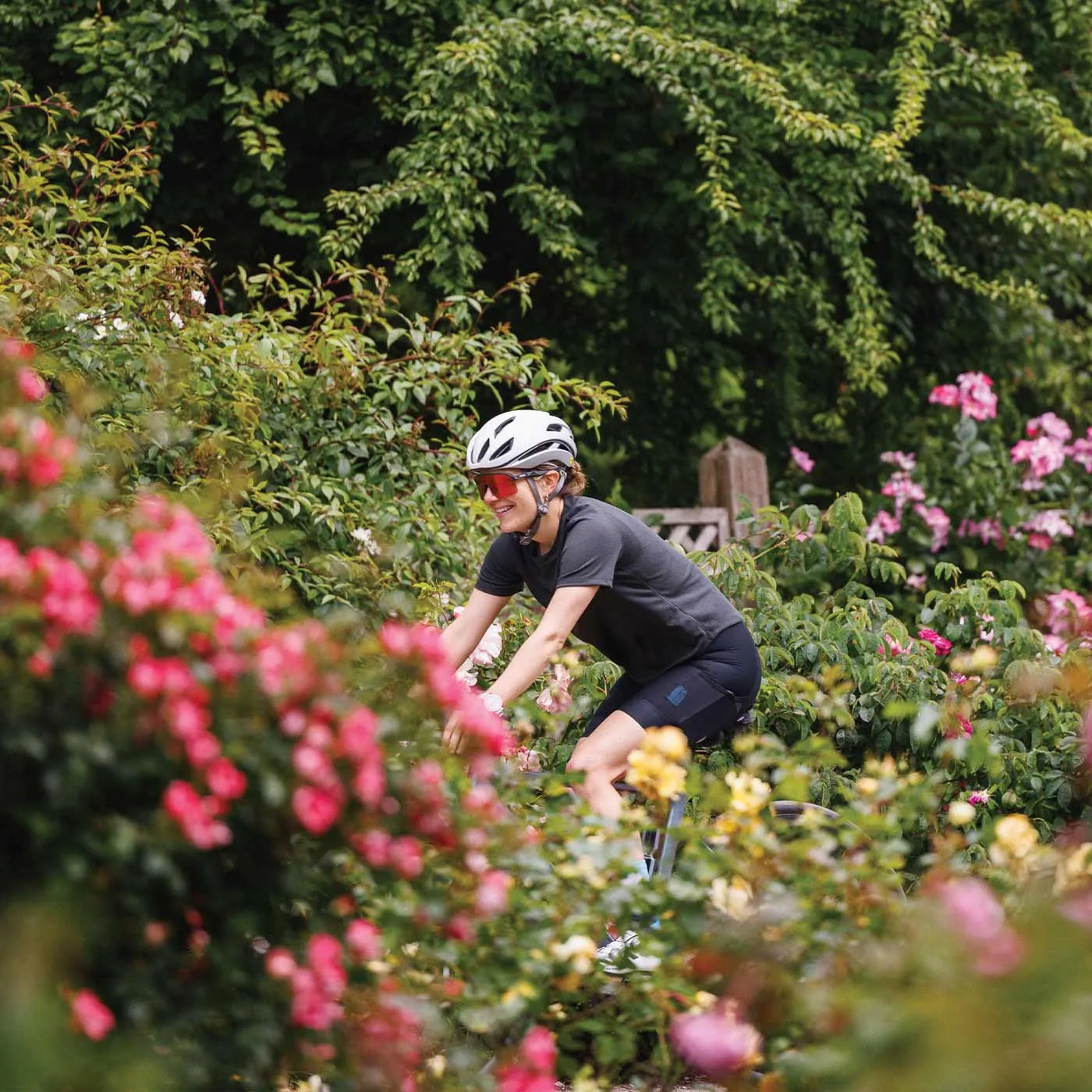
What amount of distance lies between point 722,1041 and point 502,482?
1836mm

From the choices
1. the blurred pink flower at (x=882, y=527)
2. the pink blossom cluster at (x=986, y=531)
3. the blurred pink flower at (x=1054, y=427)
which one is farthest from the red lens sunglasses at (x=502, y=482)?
the blurred pink flower at (x=1054, y=427)

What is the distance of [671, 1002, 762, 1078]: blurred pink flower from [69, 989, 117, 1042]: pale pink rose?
76 cm

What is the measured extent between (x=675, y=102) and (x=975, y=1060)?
8.15 meters

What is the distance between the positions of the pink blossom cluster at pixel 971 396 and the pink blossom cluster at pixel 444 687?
23.7ft

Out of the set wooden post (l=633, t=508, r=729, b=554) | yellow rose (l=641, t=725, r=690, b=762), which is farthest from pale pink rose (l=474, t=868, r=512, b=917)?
wooden post (l=633, t=508, r=729, b=554)

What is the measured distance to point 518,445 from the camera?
365 cm

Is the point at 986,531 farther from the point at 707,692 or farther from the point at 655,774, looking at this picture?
the point at 655,774

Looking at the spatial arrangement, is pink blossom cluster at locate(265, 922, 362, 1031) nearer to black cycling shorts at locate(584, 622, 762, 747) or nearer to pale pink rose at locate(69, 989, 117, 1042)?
pale pink rose at locate(69, 989, 117, 1042)

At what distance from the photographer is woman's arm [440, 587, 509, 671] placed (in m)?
Result: 3.83

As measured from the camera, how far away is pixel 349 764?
192cm

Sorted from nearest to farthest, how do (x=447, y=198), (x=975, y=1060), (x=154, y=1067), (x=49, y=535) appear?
1. (x=975, y=1060)
2. (x=154, y=1067)
3. (x=49, y=535)
4. (x=447, y=198)

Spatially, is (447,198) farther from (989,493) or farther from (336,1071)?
(336,1071)

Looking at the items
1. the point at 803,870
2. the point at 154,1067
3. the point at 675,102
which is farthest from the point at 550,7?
the point at 154,1067

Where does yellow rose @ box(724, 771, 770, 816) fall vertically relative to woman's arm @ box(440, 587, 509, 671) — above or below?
above
